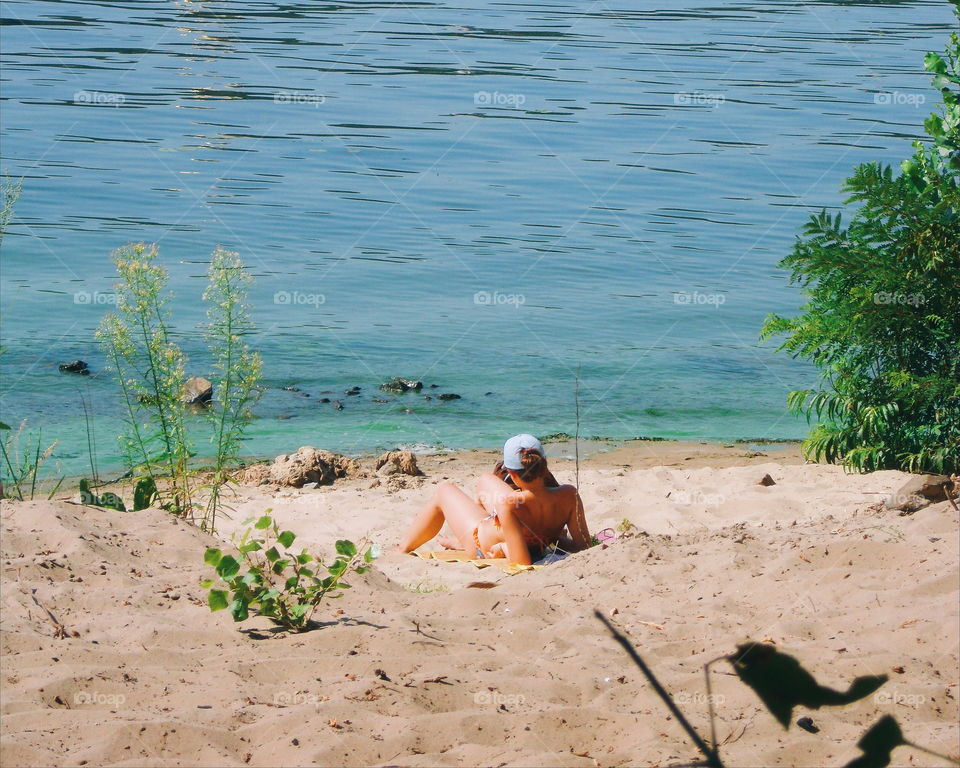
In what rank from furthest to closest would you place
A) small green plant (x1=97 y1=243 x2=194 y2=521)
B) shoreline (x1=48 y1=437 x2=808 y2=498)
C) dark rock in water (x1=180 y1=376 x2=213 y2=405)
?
dark rock in water (x1=180 y1=376 x2=213 y2=405) < shoreline (x1=48 y1=437 x2=808 y2=498) < small green plant (x1=97 y1=243 x2=194 y2=521)

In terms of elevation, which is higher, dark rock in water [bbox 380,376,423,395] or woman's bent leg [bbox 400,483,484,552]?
dark rock in water [bbox 380,376,423,395]

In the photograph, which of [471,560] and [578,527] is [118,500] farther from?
[578,527]

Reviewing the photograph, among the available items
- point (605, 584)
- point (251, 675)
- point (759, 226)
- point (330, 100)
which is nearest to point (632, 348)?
point (759, 226)

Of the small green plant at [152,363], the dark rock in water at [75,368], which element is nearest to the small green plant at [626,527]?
the small green plant at [152,363]

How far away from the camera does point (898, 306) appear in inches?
321

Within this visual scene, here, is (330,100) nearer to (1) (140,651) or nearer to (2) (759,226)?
(2) (759,226)

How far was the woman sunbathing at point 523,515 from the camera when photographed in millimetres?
7066

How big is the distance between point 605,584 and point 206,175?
14.9 meters

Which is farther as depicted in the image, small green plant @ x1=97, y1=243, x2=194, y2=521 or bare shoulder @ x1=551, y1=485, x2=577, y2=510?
bare shoulder @ x1=551, y1=485, x2=577, y2=510

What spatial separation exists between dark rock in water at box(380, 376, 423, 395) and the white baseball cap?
15.5 feet

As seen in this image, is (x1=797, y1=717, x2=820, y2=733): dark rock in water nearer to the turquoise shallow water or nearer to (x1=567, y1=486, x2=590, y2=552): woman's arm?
(x1=567, y1=486, x2=590, y2=552): woman's arm

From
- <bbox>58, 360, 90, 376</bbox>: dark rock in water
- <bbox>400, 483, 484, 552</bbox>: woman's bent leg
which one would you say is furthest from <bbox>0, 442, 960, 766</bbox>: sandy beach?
<bbox>58, 360, 90, 376</bbox>: dark rock in water

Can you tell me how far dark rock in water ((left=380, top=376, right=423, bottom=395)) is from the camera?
12.0 metres

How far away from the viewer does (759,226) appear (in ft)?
59.7
